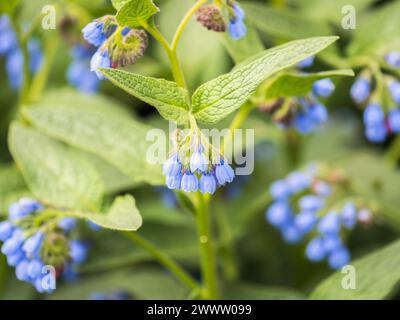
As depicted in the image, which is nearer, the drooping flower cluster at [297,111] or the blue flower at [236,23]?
the blue flower at [236,23]

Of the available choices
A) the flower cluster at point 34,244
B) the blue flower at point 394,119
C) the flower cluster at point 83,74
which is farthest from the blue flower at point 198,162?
the flower cluster at point 83,74

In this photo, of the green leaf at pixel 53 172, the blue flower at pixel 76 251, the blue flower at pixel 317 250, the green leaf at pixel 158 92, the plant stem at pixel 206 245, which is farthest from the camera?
the blue flower at pixel 317 250

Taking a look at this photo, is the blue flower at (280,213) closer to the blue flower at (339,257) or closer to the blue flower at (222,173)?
the blue flower at (339,257)

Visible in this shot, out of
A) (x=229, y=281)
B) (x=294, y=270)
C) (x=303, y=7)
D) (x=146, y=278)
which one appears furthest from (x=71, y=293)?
(x=303, y=7)

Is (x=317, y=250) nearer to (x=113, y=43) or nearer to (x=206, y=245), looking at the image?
(x=206, y=245)

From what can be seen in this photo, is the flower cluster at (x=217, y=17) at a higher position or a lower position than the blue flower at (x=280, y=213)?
higher
